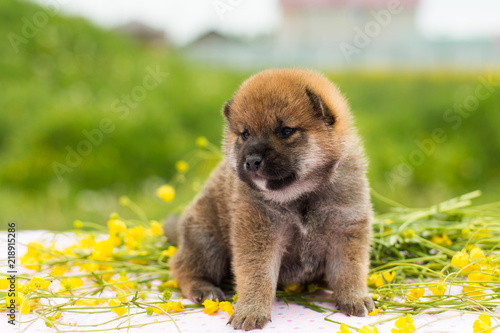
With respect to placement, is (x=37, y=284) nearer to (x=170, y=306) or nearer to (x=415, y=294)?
(x=170, y=306)

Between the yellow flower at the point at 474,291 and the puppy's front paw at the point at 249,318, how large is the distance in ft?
2.32

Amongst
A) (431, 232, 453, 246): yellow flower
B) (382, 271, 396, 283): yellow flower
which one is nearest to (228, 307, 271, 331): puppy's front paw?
(382, 271, 396, 283): yellow flower

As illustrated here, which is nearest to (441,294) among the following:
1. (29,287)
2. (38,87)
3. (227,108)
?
(227,108)

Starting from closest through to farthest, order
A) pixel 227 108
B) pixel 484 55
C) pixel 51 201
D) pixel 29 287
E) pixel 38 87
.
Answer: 1. pixel 29 287
2. pixel 227 108
3. pixel 51 201
4. pixel 38 87
5. pixel 484 55

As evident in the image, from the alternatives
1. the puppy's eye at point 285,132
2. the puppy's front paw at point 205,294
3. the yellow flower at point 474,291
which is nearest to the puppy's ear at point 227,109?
the puppy's eye at point 285,132

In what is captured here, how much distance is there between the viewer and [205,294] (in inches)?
79.0

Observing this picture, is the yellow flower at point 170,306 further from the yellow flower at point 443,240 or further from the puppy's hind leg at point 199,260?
the yellow flower at point 443,240

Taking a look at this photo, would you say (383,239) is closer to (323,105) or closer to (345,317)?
(345,317)

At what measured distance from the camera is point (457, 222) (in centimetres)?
249

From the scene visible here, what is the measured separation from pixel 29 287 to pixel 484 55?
23.4 feet

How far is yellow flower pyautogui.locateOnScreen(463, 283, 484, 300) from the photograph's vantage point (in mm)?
1742

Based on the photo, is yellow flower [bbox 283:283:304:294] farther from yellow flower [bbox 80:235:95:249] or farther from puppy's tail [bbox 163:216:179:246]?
yellow flower [bbox 80:235:95:249]
